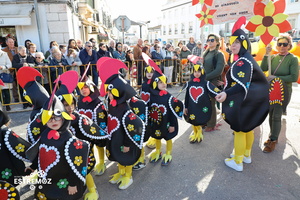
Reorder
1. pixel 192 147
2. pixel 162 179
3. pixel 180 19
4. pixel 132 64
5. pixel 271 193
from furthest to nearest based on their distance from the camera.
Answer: pixel 180 19 < pixel 132 64 < pixel 192 147 < pixel 162 179 < pixel 271 193

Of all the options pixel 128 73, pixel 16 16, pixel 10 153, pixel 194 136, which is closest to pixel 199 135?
pixel 194 136

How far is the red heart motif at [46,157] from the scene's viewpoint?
2.20m

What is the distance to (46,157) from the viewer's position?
221 cm

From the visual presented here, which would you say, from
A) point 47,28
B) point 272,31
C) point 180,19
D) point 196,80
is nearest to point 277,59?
point 272,31

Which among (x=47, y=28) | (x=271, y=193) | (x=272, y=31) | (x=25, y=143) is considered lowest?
(x=271, y=193)

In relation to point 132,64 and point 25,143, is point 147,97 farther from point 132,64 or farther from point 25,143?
point 132,64

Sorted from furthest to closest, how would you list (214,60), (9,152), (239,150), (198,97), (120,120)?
(214,60) → (198,97) → (239,150) → (120,120) → (9,152)

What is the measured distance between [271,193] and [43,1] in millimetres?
9827

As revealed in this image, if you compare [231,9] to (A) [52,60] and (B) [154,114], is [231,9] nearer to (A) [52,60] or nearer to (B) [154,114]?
(B) [154,114]

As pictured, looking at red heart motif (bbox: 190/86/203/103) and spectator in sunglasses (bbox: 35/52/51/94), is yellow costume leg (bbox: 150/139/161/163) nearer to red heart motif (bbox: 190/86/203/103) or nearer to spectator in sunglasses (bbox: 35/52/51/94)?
red heart motif (bbox: 190/86/203/103)

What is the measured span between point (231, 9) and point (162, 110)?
367 cm

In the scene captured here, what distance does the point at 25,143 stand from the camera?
94.7 inches

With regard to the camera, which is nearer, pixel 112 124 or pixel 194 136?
pixel 112 124

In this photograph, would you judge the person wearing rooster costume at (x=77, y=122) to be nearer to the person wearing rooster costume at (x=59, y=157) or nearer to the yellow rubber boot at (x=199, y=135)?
the person wearing rooster costume at (x=59, y=157)
